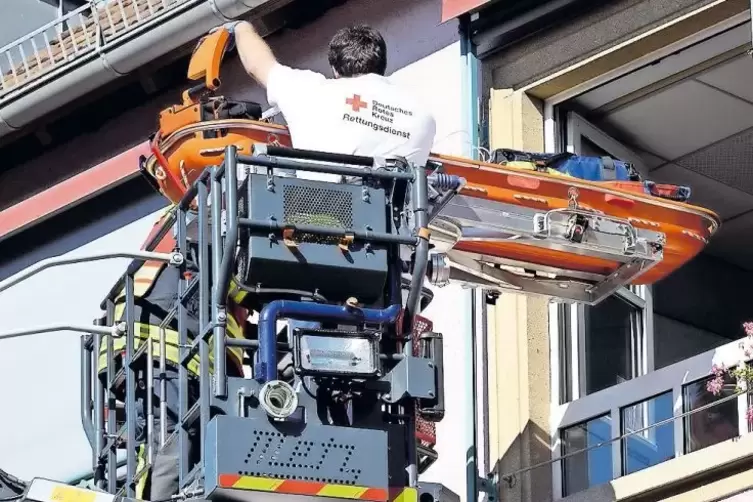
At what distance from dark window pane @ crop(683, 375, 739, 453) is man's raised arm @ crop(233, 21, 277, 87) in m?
2.40

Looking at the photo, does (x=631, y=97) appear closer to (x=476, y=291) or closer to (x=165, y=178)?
(x=476, y=291)

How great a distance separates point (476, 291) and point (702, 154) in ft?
7.26

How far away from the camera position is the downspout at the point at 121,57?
11.8m

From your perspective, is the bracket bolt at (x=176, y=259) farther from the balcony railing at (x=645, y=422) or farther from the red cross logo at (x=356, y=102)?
the balcony railing at (x=645, y=422)

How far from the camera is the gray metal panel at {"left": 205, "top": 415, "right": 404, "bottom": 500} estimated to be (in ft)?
24.2

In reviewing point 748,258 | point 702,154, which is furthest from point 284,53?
point 748,258

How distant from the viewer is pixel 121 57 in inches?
485

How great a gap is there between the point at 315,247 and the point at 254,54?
120cm

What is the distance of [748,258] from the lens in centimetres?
1350

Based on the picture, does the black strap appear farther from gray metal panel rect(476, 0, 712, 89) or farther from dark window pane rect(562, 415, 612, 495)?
dark window pane rect(562, 415, 612, 495)

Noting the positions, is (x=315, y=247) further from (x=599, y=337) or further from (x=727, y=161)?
(x=727, y=161)

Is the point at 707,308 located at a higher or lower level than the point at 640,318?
higher

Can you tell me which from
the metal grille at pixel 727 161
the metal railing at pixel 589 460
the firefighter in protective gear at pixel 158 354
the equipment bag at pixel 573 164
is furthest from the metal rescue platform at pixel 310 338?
the metal grille at pixel 727 161

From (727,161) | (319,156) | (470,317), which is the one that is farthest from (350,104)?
(727,161)
